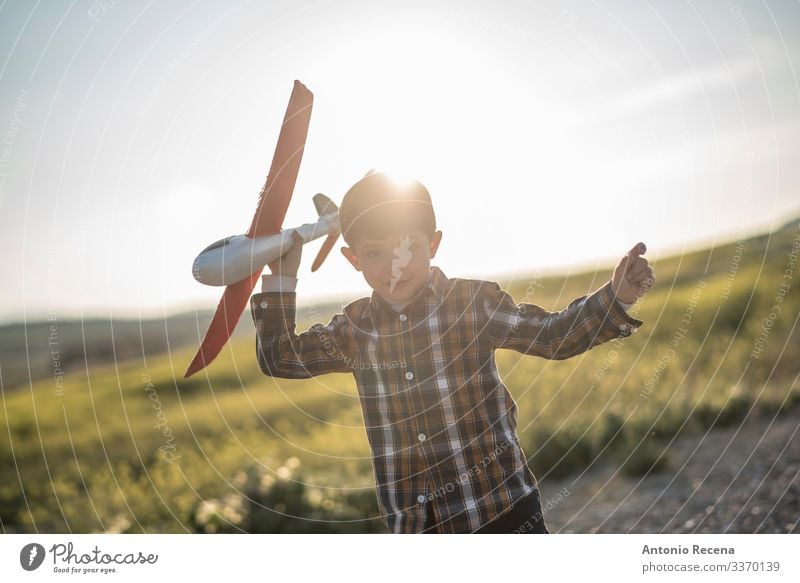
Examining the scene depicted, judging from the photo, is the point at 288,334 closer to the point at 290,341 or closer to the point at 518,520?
the point at 290,341

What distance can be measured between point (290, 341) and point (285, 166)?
48 centimetres

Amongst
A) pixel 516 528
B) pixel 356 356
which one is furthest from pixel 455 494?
pixel 356 356

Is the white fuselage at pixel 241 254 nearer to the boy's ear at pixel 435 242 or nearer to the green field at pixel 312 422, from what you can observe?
the boy's ear at pixel 435 242

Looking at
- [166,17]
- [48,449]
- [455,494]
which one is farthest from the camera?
[48,449]

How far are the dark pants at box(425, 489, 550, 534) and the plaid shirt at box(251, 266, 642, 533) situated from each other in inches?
1.0

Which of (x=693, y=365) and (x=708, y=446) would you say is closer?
(x=708, y=446)

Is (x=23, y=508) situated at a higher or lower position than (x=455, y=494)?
lower

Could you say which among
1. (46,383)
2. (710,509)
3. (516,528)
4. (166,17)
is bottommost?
(710,509)

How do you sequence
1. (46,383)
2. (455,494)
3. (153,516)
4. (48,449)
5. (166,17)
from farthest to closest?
(46,383)
(48,449)
(153,516)
(166,17)
(455,494)

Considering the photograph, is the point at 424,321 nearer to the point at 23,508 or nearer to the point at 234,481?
the point at 234,481

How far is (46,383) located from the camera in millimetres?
4645

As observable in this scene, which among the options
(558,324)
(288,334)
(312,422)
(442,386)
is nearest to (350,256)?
(288,334)

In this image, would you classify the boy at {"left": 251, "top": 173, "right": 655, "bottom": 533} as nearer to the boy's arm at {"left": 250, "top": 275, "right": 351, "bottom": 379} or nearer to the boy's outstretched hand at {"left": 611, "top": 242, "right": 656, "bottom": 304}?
the boy's arm at {"left": 250, "top": 275, "right": 351, "bottom": 379}
